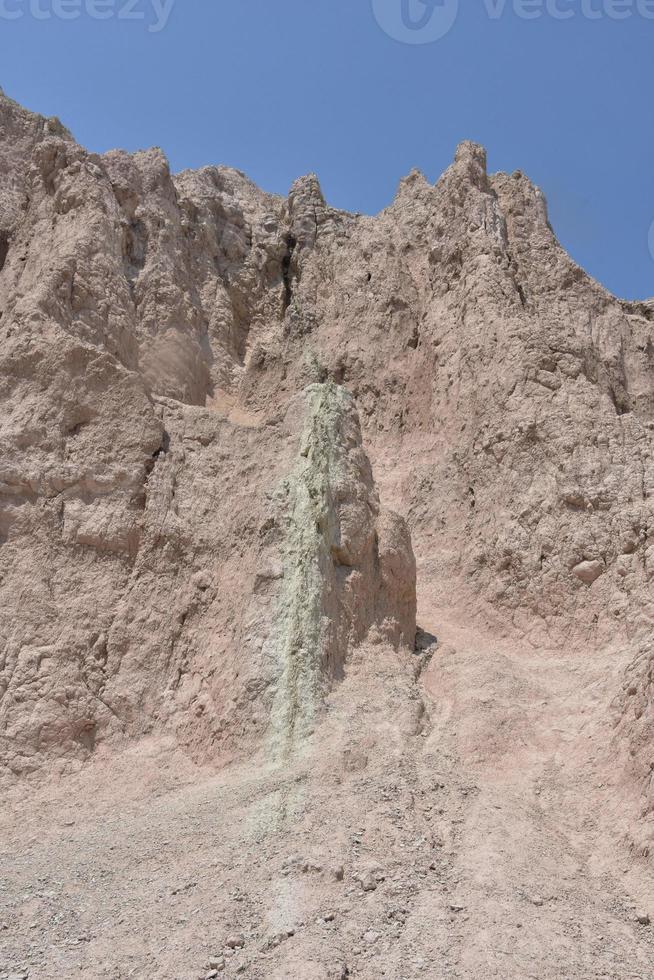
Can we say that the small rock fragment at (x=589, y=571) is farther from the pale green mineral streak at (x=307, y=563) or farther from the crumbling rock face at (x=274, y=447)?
the pale green mineral streak at (x=307, y=563)

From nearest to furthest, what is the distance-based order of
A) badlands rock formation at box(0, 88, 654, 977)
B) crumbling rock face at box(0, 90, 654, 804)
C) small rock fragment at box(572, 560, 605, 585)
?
badlands rock formation at box(0, 88, 654, 977), crumbling rock face at box(0, 90, 654, 804), small rock fragment at box(572, 560, 605, 585)

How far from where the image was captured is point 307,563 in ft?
45.5

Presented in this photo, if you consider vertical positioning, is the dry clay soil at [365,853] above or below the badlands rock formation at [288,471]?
below

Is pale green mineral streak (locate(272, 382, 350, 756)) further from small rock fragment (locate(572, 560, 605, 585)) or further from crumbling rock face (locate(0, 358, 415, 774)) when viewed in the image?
small rock fragment (locate(572, 560, 605, 585))

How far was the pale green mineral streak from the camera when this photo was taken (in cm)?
1270

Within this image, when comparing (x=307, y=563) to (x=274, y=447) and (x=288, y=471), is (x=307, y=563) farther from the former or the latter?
(x=274, y=447)

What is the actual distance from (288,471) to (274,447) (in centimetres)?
87

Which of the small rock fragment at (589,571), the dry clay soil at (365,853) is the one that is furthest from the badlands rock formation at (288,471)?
the dry clay soil at (365,853)

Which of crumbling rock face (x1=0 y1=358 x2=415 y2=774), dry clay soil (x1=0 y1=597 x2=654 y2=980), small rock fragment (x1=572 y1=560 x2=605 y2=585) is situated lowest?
dry clay soil (x1=0 y1=597 x2=654 y2=980)

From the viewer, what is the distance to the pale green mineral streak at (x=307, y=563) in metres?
12.7

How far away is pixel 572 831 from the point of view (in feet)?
36.5

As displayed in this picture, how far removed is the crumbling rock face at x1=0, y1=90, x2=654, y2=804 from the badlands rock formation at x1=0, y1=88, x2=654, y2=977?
Answer: 0.15 feet

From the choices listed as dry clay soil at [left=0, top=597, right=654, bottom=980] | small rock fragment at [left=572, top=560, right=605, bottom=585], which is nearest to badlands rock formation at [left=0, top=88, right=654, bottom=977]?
small rock fragment at [left=572, top=560, right=605, bottom=585]

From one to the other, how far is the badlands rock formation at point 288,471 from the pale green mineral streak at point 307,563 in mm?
33
